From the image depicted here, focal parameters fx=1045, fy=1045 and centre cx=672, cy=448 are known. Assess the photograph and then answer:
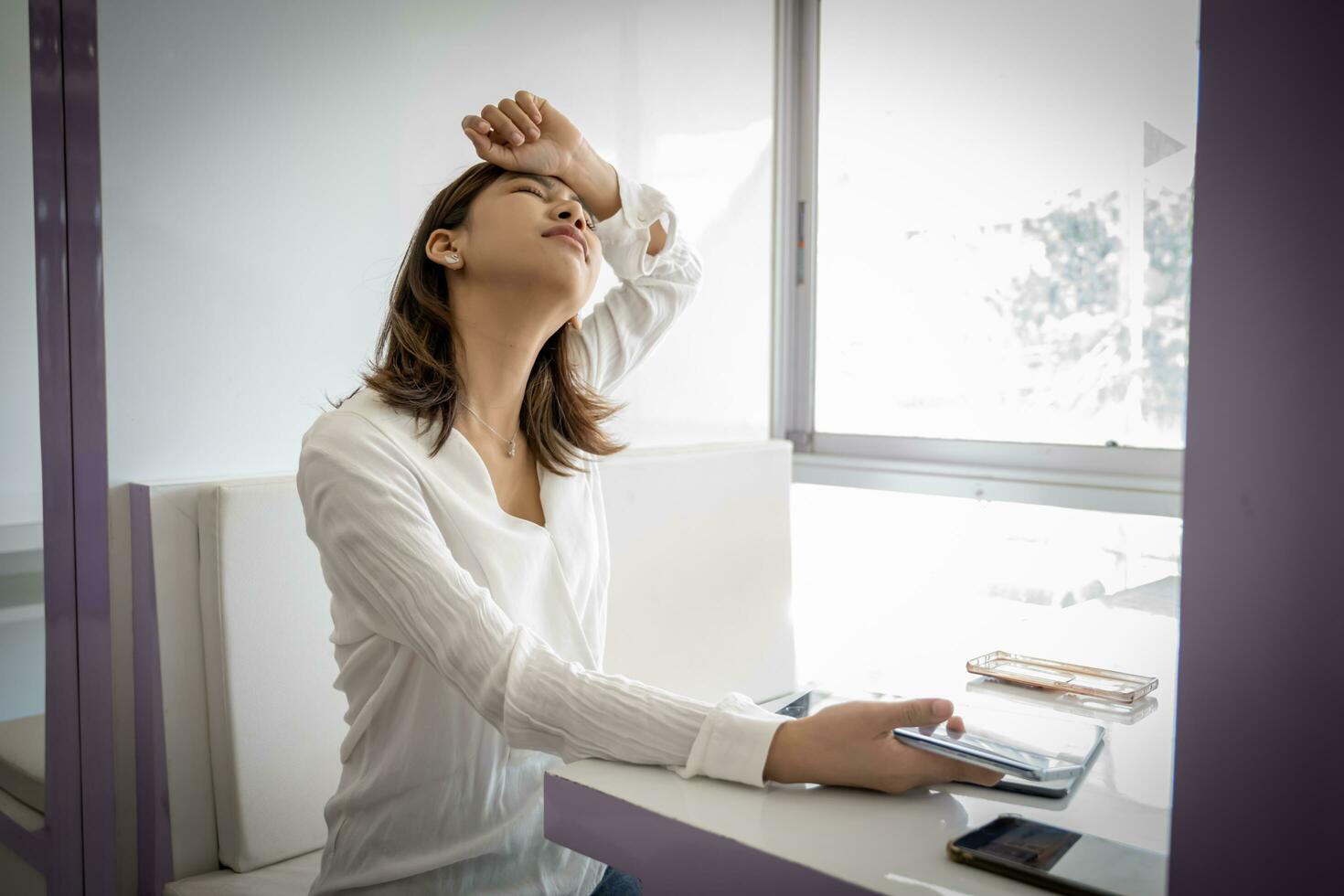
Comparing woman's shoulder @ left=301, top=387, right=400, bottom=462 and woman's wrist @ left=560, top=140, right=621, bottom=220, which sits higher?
woman's wrist @ left=560, top=140, right=621, bottom=220

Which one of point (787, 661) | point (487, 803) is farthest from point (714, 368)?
point (487, 803)

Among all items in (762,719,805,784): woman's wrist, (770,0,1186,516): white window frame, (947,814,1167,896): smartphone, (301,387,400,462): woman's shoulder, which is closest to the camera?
(947,814,1167,896): smartphone

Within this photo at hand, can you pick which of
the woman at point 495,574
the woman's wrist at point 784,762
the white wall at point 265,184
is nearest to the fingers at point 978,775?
the woman at point 495,574

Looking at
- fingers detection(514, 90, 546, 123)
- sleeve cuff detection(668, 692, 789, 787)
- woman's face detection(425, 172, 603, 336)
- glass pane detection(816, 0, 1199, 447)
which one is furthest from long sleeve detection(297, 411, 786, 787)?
glass pane detection(816, 0, 1199, 447)

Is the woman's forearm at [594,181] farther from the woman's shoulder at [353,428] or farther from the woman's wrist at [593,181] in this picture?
the woman's shoulder at [353,428]

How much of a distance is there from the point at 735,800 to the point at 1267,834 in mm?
350

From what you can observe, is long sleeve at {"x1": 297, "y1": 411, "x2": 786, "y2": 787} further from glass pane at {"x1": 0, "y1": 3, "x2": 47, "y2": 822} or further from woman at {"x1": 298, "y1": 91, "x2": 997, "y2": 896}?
glass pane at {"x1": 0, "y1": 3, "x2": 47, "y2": 822}

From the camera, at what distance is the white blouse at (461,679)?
0.82 m

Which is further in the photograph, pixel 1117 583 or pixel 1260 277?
pixel 1117 583

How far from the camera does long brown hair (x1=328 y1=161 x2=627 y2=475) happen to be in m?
1.12

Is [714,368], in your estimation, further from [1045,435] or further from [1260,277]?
[1260,277]

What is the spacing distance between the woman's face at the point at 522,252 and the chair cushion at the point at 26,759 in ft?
2.82

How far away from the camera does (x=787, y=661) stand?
93.0 inches

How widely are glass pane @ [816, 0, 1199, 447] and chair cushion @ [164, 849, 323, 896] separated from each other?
5.63ft
